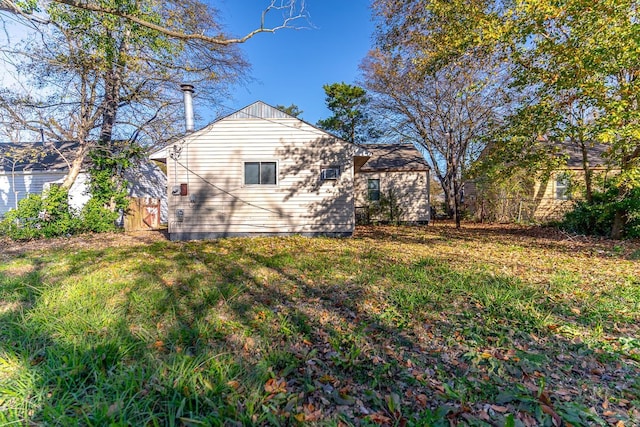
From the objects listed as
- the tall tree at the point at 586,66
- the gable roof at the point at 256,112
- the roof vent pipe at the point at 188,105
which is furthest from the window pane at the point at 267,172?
the tall tree at the point at 586,66

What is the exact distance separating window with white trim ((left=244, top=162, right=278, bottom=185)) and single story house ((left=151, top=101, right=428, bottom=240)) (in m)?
0.03

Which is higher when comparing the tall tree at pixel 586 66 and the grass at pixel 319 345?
the tall tree at pixel 586 66

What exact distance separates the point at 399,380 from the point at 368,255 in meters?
4.26

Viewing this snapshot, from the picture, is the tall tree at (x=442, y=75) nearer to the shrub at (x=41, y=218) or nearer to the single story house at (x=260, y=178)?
the single story house at (x=260, y=178)

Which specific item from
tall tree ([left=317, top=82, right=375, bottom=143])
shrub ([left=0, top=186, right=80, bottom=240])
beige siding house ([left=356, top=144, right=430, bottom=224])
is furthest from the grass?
tall tree ([left=317, top=82, right=375, bottom=143])

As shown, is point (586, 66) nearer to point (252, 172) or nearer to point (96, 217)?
point (252, 172)

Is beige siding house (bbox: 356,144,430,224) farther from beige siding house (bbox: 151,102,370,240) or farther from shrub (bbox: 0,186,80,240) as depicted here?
shrub (bbox: 0,186,80,240)

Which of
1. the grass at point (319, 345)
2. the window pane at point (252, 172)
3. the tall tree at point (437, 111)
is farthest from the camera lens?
the tall tree at point (437, 111)

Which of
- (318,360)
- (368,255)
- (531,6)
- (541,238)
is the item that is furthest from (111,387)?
(541,238)

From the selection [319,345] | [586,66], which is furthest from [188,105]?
[586,66]

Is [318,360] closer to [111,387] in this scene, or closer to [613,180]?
[111,387]

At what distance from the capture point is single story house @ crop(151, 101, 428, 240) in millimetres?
9250

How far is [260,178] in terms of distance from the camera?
9406 millimetres

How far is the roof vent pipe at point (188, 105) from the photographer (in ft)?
34.1
